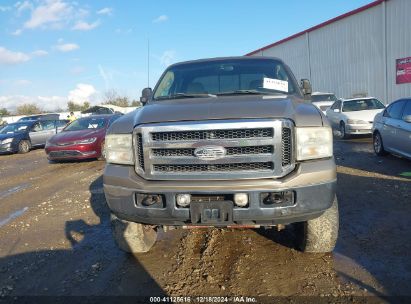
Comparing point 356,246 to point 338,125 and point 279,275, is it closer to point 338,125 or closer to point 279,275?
point 279,275

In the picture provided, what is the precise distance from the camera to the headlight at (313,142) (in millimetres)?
3244

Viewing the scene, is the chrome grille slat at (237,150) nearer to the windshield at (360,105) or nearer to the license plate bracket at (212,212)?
the license plate bracket at (212,212)

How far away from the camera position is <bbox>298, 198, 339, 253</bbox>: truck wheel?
3.71 m

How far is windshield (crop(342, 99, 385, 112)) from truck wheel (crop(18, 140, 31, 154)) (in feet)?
44.5

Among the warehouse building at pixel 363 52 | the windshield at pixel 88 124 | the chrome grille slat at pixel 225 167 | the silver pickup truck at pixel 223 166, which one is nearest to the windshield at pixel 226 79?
the silver pickup truck at pixel 223 166

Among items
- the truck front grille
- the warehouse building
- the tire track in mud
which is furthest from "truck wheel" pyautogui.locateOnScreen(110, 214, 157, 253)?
the warehouse building

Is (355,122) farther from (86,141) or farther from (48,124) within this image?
(48,124)

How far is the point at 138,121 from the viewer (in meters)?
3.46

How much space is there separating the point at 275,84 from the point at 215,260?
2.07 m

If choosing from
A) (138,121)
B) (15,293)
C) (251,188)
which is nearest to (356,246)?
(251,188)

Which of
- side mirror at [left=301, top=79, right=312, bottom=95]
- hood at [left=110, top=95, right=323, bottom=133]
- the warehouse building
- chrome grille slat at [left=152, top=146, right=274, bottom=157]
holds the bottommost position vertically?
chrome grille slat at [left=152, top=146, right=274, bottom=157]

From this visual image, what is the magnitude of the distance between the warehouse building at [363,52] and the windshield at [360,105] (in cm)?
653

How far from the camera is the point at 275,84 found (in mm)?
4535

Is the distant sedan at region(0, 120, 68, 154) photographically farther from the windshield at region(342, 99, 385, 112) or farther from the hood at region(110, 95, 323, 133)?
the hood at region(110, 95, 323, 133)
